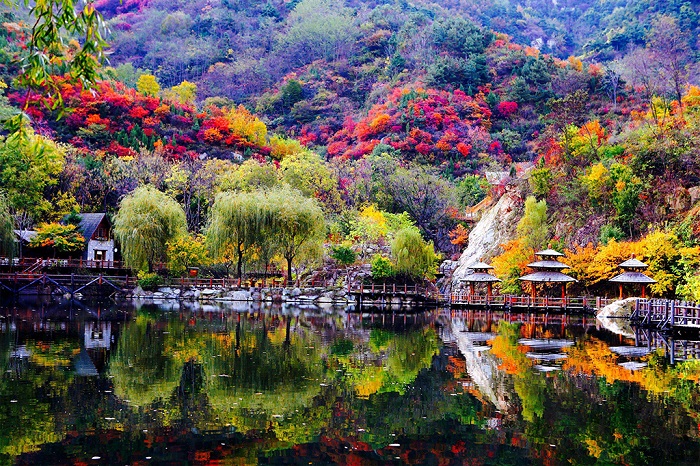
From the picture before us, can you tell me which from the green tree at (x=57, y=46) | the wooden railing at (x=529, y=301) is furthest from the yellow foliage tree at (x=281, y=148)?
the green tree at (x=57, y=46)

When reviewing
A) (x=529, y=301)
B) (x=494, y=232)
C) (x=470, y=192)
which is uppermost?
(x=470, y=192)

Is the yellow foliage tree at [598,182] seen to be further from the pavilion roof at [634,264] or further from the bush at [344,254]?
the bush at [344,254]

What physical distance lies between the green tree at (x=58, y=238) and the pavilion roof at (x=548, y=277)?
29614 mm

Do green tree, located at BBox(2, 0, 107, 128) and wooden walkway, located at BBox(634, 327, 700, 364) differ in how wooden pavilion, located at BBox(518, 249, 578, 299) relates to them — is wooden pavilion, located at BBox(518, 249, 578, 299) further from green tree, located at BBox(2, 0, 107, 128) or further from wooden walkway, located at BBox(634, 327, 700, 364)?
green tree, located at BBox(2, 0, 107, 128)

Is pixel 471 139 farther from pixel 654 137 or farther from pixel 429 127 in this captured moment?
pixel 654 137

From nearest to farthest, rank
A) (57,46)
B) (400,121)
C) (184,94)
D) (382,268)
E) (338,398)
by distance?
(57,46), (338,398), (382,268), (400,121), (184,94)

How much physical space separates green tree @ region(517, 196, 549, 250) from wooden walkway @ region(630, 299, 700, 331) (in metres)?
10.8

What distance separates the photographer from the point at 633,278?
3384 cm

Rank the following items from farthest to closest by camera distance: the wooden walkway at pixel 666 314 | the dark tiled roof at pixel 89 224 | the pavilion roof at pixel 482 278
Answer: the dark tiled roof at pixel 89 224, the pavilion roof at pixel 482 278, the wooden walkway at pixel 666 314

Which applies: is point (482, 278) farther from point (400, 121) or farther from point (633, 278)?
point (400, 121)

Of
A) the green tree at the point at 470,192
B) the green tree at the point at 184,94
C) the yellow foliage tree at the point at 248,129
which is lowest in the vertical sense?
the green tree at the point at 470,192

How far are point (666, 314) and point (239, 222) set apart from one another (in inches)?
955

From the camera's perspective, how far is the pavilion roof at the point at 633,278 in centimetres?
3356

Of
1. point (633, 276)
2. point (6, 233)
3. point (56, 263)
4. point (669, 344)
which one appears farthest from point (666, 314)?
point (56, 263)
